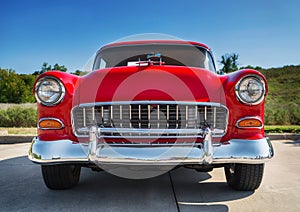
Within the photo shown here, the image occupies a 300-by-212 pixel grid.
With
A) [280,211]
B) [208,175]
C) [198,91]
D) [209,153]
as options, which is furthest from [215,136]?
[208,175]

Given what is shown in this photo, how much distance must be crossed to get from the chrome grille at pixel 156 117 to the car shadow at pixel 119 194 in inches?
21.5

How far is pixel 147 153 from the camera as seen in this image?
Answer: 1988 mm

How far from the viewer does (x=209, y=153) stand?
6.57ft

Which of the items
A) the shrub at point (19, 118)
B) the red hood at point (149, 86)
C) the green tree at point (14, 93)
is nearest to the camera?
the red hood at point (149, 86)

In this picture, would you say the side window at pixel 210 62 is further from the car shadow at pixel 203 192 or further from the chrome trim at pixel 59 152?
the chrome trim at pixel 59 152

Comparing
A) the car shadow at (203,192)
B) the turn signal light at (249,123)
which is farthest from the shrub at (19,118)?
the turn signal light at (249,123)

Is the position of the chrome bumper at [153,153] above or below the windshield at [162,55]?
below

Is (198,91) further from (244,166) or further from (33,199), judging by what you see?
(33,199)

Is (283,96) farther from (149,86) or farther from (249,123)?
(149,86)

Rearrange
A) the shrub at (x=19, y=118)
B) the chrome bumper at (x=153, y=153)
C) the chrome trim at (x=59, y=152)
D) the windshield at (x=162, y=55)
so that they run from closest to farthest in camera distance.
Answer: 1. the chrome bumper at (x=153, y=153)
2. the chrome trim at (x=59, y=152)
3. the windshield at (x=162, y=55)
4. the shrub at (x=19, y=118)

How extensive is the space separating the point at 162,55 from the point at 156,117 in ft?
4.04

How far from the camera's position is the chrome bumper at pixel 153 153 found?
199 cm

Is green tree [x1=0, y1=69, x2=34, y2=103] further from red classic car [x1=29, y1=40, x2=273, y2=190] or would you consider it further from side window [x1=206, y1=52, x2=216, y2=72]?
red classic car [x1=29, y1=40, x2=273, y2=190]

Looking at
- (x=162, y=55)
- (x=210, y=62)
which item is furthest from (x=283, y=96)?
(x=162, y=55)
